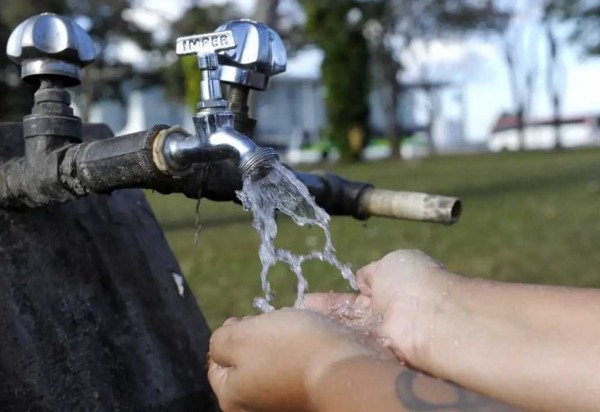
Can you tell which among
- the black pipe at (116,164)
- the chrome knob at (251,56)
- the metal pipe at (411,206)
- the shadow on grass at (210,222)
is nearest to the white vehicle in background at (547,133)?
the shadow on grass at (210,222)

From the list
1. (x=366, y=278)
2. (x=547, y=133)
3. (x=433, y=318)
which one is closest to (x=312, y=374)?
(x=433, y=318)

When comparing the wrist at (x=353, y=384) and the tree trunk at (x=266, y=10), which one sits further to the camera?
the tree trunk at (x=266, y=10)

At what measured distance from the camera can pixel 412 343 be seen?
2.97 feet

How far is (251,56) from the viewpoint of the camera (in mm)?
1051

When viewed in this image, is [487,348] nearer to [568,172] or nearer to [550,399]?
[550,399]

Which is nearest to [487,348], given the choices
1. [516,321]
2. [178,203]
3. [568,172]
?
[516,321]

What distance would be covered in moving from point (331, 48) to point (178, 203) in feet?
42.9

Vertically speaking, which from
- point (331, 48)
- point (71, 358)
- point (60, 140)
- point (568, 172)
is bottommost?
point (568, 172)

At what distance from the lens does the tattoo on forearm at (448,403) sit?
2.45 feet

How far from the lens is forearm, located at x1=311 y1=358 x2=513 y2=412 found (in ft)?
2.46

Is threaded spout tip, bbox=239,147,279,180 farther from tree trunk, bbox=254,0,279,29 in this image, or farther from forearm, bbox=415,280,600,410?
tree trunk, bbox=254,0,279,29

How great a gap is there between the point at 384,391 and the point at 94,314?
20.1 inches

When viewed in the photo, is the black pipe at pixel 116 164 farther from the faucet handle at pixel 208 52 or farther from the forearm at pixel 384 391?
the forearm at pixel 384 391

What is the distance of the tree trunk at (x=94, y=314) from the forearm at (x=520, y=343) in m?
0.42
